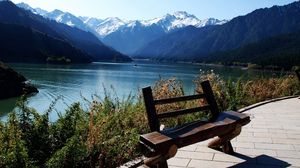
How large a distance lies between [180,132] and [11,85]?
54627 mm

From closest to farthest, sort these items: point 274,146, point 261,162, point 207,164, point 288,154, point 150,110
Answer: point 150,110 < point 207,164 < point 261,162 < point 288,154 < point 274,146

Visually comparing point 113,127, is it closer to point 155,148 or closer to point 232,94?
point 155,148

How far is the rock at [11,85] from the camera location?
5234cm

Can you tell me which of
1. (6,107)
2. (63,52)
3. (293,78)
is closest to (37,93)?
(6,107)

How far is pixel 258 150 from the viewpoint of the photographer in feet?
22.3

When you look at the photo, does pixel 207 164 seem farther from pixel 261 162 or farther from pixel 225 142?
pixel 261 162

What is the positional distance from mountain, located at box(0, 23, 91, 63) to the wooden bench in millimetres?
130636

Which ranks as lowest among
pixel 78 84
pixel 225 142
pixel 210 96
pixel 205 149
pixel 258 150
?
pixel 78 84

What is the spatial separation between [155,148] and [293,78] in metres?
14.7

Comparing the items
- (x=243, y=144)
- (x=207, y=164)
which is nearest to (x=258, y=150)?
(x=243, y=144)

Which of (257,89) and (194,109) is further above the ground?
(194,109)

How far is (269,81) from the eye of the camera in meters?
16.8

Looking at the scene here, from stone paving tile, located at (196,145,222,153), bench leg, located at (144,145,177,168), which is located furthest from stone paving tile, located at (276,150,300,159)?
bench leg, located at (144,145,177,168)

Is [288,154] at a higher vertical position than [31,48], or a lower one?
lower
